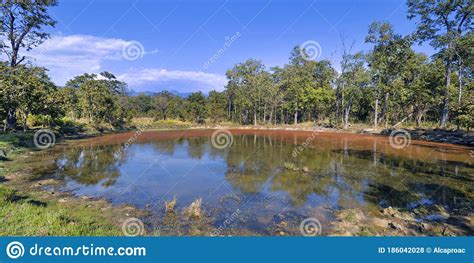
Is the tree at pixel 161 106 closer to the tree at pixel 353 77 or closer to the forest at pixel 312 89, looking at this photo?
the forest at pixel 312 89

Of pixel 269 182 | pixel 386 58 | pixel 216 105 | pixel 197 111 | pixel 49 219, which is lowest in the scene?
pixel 269 182

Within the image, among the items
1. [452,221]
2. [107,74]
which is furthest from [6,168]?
[107,74]

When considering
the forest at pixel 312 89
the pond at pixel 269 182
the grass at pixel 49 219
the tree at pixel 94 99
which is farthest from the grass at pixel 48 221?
the tree at pixel 94 99

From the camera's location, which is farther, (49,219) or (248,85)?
(248,85)

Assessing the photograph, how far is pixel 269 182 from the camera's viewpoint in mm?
15250

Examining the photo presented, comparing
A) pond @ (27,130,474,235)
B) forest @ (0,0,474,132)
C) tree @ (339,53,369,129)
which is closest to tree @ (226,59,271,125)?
forest @ (0,0,474,132)

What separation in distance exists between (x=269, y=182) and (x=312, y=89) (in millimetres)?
44899

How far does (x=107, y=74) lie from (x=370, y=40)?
61.2 m

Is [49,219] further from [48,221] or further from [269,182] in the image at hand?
[269,182]

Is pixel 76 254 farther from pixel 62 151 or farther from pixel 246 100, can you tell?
pixel 246 100

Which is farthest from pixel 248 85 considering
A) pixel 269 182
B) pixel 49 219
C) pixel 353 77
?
pixel 49 219

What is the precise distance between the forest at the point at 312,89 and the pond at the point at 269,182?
4775mm

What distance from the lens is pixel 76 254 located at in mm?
5766

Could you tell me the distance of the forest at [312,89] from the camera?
31.7 metres
